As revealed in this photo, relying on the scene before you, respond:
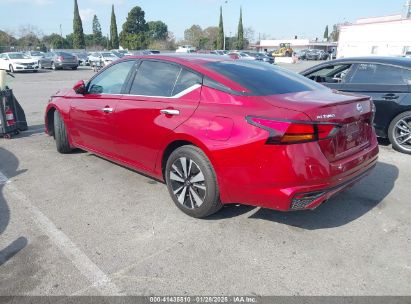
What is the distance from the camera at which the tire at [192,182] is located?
3361 mm

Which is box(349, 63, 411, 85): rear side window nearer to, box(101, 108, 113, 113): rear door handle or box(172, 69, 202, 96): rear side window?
box(172, 69, 202, 96): rear side window

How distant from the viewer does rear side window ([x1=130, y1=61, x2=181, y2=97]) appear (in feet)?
12.7

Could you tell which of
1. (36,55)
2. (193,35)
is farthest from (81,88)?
(193,35)

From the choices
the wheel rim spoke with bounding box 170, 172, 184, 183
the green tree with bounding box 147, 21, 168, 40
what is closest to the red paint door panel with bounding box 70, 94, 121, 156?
the wheel rim spoke with bounding box 170, 172, 184, 183

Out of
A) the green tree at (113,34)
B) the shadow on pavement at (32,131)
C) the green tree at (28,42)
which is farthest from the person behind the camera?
the green tree at (113,34)

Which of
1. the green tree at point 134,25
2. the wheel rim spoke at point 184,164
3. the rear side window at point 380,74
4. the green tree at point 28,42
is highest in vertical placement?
the green tree at point 134,25

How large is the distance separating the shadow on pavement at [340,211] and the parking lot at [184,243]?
11 mm

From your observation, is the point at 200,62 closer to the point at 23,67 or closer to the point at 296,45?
the point at 23,67

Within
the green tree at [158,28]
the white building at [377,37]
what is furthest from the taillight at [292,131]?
the green tree at [158,28]

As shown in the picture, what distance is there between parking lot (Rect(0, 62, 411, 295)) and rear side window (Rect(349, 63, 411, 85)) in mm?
2109

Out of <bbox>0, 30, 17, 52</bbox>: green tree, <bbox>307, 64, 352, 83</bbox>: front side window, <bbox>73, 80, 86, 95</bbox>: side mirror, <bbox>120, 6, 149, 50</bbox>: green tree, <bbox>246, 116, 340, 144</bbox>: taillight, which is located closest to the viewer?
<bbox>246, 116, 340, 144</bbox>: taillight

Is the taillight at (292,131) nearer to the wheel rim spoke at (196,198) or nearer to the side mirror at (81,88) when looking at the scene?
the wheel rim spoke at (196,198)

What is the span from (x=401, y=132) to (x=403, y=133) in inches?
1.4

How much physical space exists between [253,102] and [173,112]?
89 centimetres
